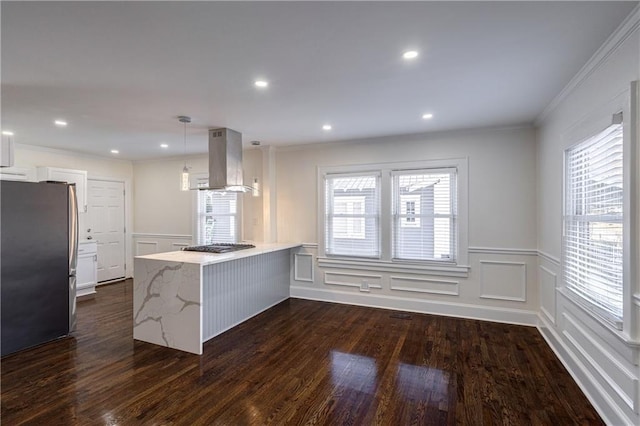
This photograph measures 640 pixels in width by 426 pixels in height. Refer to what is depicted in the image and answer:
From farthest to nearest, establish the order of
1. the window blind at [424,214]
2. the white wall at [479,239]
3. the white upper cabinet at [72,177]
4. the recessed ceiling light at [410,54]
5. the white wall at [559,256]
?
1. the white upper cabinet at [72,177]
2. the window blind at [424,214]
3. the white wall at [479,239]
4. the recessed ceiling light at [410,54]
5. the white wall at [559,256]

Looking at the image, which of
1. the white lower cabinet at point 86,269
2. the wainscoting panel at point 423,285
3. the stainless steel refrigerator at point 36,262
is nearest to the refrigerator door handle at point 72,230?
the stainless steel refrigerator at point 36,262

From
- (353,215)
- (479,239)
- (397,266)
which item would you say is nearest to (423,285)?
(397,266)

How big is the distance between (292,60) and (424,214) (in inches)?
118

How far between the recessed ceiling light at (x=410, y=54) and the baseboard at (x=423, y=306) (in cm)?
340

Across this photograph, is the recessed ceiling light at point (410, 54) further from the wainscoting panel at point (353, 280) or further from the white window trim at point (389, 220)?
the wainscoting panel at point (353, 280)

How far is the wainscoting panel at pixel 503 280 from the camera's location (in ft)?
13.3

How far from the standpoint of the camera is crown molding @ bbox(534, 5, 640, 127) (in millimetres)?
1816

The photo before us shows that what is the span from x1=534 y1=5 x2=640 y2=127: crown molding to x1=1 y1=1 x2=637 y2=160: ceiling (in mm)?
46

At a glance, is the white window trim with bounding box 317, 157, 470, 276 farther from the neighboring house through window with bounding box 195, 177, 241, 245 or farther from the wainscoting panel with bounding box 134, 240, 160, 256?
the wainscoting panel with bounding box 134, 240, 160, 256

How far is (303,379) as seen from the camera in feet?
8.89

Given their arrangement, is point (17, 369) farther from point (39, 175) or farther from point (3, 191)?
point (39, 175)

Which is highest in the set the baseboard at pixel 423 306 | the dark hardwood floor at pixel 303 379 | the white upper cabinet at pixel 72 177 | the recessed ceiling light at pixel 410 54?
the recessed ceiling light at pixel 410 54

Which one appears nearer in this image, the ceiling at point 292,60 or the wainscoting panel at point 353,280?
the ceiling at point 292,60

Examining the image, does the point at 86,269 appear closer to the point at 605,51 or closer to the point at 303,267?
the point at 303,267
